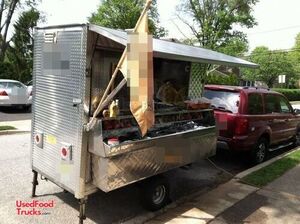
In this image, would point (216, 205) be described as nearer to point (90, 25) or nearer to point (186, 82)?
point (186, 82)

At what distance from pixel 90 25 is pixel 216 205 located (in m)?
3.21

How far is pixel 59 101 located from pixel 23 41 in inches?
1352

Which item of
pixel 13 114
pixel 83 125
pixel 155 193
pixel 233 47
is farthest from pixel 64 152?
pixel 233 47

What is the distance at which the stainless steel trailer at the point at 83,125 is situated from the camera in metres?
4.25

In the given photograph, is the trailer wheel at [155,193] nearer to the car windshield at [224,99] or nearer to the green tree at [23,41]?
the car windshield at [224,99]

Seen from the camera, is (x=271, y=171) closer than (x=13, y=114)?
Yes

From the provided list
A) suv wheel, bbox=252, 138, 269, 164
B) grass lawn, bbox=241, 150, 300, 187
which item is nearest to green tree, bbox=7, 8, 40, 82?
suv wheel, bbox=252, 138, 269, 164

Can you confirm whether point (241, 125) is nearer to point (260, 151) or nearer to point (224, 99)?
point (224, 99)

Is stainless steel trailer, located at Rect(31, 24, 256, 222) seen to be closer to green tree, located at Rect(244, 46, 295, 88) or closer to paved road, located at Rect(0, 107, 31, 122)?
paved road, located at Rect(0, 107, 31, 122)

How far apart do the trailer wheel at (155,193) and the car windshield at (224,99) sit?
2806 mm

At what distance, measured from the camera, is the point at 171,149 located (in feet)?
17.0

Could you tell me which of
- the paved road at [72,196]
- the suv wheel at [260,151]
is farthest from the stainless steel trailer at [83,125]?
the suv wheel at [260,151]

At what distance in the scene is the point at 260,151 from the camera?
8.04 metres

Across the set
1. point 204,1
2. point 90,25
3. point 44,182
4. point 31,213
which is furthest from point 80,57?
point 204,1
